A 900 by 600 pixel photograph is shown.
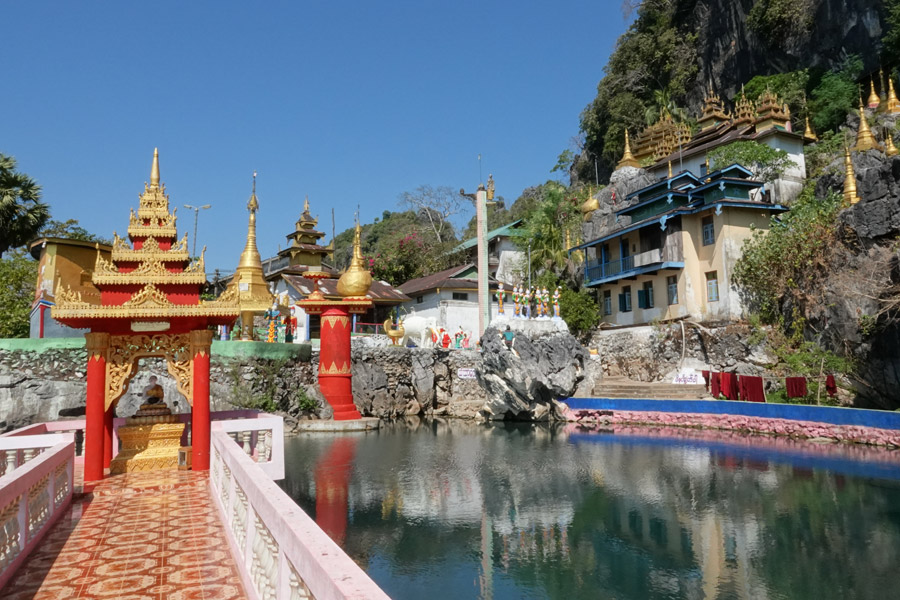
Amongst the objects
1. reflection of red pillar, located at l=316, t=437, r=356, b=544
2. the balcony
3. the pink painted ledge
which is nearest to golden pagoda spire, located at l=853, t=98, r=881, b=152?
the balcony

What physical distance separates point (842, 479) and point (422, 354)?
1928 centimetres

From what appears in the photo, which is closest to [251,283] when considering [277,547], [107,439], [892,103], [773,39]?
[107,439]

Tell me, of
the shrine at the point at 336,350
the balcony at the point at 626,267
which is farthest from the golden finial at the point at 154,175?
the balcony at the point at 626,267

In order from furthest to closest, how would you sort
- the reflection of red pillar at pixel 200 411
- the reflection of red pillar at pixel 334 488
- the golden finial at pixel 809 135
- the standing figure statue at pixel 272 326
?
the golden finial at pixel 809 135 → the standing figure statue at pixel 272 326 → the reflection of red pillar at pixel 334 488 → the reflection of red pillar at pixel 200 411

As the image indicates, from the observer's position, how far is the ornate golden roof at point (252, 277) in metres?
27.3

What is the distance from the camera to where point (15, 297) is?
26.8 meters

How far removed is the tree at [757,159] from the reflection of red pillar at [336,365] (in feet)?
79.6

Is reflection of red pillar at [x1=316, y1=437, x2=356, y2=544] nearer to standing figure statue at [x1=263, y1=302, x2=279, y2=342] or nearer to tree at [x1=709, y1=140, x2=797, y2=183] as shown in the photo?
standing figure statue at [x1=263, y1=302, x2=279, y2=342]

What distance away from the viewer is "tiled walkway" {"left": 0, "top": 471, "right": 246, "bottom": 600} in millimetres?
5953

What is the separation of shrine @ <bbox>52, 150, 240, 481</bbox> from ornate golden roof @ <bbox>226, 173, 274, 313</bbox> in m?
15.0

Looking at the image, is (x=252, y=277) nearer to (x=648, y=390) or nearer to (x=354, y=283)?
(x=354, y=283)

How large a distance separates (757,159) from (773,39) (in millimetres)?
16005

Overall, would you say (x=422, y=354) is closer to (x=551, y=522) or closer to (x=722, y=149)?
(x=551, y=522)

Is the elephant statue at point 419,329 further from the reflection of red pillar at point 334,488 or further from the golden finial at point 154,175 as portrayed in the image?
the golden finial at point 154,175
